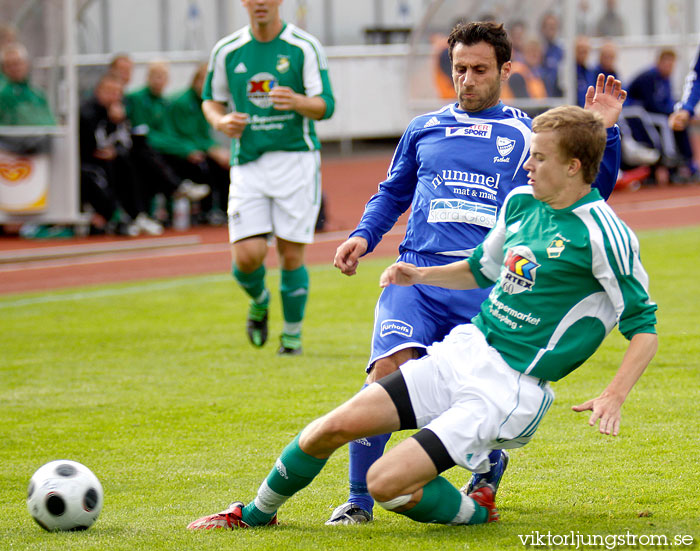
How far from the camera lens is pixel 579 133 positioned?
143 inches

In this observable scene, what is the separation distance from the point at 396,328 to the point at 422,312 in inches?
5.5

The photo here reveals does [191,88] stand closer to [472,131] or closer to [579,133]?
[472,131]

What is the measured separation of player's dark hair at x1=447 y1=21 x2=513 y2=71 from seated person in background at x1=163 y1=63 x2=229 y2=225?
34.4 feet

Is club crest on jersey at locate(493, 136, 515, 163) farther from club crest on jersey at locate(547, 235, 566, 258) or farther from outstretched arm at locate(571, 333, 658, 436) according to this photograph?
outstretched arm at locate(571, 333, 658, 436)

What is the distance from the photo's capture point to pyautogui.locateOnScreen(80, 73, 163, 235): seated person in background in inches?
552

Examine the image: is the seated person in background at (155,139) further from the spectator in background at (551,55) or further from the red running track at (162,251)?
the spectator in background at (551,55)

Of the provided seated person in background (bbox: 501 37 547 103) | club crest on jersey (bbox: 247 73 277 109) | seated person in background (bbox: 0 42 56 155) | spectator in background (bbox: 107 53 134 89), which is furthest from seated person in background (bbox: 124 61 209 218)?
club crest on jersey (bbox: 247 73 277 109)

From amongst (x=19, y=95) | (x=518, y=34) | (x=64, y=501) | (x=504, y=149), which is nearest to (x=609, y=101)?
(x=504, y=149)

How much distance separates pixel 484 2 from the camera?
17938mm

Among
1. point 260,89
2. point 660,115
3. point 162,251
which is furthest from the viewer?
point 660,115

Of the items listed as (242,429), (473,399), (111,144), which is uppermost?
(111,144)

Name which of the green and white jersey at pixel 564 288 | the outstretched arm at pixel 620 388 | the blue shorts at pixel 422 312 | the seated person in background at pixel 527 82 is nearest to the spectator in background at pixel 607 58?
the seated person in background at pixel 527 82

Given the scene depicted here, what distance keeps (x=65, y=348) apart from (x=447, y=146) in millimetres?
4640

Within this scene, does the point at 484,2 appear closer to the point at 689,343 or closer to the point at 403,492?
the point at 689,343
